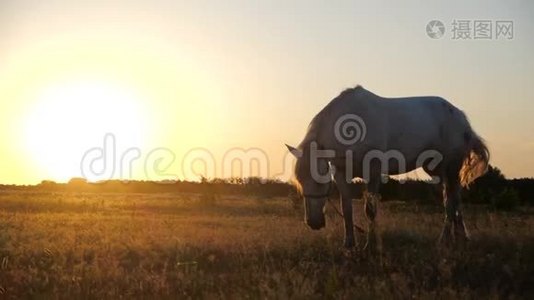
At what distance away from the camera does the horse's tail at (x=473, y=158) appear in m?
10.7

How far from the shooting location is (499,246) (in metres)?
8.38

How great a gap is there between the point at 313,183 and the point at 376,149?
1.10m

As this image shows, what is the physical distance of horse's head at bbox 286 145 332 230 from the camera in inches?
346

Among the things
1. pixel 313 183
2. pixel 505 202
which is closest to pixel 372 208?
pixel 313 183

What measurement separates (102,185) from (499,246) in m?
66.2

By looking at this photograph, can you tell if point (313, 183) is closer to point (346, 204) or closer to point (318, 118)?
point (346, 204)

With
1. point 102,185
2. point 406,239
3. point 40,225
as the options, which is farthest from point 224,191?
point 406,239

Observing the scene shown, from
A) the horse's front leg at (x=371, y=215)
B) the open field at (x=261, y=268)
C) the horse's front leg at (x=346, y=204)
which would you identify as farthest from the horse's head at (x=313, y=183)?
the horse's front leg at (x=371, y=215)

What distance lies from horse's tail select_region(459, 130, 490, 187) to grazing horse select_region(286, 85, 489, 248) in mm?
17

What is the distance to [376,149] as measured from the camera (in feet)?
30.1

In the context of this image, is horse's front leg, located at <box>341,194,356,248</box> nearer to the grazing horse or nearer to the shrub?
the grazing horse

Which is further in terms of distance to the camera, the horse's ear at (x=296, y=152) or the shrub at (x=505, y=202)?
the shrub at (x=505, y=202)

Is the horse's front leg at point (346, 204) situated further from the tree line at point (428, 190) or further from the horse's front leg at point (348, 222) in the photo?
the tree line at point (428, 190)

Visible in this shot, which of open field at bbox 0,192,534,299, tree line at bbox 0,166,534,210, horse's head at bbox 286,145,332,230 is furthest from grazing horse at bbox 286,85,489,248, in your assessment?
tree line at bbox 0,166,534,210
